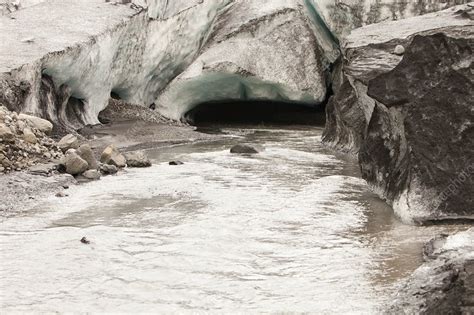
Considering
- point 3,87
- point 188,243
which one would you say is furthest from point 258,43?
point 188,243

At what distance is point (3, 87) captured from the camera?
11328mm

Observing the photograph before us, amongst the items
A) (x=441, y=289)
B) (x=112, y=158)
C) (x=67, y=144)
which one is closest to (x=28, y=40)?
(x=67, y=144)

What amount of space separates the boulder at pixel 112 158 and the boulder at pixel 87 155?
56 cm

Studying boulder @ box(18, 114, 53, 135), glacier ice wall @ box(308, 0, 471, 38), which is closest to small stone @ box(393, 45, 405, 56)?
boulder @ box(18, 114, 53, 135)

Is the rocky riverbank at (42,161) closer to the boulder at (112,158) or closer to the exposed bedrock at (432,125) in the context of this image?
the boulder at (112,158)

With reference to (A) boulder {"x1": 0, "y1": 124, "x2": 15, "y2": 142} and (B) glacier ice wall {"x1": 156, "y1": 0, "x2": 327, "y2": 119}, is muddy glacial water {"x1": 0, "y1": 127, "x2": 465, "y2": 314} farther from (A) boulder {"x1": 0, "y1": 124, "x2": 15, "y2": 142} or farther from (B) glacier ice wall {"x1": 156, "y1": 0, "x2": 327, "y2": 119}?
(B) glacier ice wall {"x1": 156, "y1": 0, "x2": 327, "y2": 119}

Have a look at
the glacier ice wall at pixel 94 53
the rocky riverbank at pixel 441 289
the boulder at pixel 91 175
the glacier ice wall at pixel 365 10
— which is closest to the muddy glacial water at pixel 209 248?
the boulder at pixel 91 175

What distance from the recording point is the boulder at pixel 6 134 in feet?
28.8

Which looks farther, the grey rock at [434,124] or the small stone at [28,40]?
the small stone at [28,40]

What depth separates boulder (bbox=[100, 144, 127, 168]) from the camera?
1021 centimetres

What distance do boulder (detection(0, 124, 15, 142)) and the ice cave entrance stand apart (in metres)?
11.2

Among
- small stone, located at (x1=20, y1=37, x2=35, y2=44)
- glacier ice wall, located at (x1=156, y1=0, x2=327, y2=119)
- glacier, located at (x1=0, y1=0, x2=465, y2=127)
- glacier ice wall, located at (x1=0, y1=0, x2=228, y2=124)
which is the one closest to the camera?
glacier ice wall, located at (x1=0, y1=0, x2=228, y2=124)

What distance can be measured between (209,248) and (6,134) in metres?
4.39

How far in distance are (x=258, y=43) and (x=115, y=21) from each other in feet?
14.0
